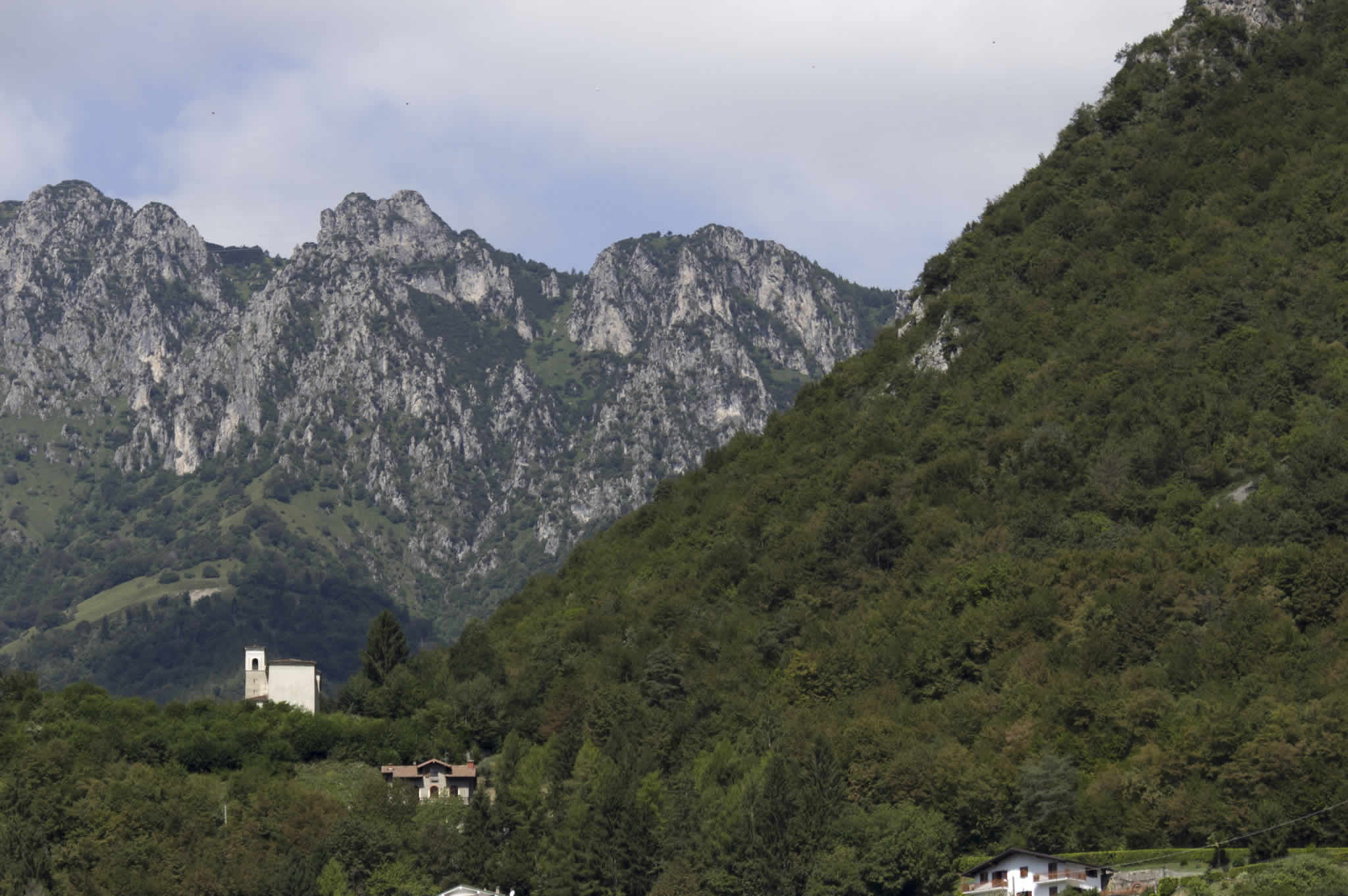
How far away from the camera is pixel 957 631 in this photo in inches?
4505

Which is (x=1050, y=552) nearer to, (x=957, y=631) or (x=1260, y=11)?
(x=957, y=631)

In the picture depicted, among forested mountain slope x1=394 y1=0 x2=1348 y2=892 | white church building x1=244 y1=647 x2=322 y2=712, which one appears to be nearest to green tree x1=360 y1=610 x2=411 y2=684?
white church building x1=244 y1=647 x2=322 y2=712

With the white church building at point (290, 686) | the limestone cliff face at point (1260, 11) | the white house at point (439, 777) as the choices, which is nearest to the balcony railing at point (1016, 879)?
the white house at point (439, 777)

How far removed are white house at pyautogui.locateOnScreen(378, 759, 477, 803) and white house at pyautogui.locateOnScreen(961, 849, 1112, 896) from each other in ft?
144

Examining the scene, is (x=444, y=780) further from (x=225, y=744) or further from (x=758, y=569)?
(x=758, y=569)

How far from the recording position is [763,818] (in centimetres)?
9788

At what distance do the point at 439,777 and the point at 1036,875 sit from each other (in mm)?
49131

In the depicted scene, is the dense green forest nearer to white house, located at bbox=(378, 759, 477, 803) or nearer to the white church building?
white house, located at bbox=(378, 759, 477, 803)

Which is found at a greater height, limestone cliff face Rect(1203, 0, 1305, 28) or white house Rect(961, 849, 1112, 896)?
limestone cliff face Rect(1203, 0, 1305, 28)

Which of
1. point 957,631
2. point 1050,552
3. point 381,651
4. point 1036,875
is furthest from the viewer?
point 381,651

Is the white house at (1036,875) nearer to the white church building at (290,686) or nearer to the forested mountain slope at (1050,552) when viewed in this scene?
the forested mountain slope at (1050,552)

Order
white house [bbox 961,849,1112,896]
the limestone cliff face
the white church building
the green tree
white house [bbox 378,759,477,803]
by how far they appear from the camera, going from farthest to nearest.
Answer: the limestone cliff face
the green tree
the white church building
white house [bbox 378,759,477,803]
white house [bbox 961,849,1112,896]

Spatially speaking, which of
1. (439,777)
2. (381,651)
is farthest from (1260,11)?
(439,777)

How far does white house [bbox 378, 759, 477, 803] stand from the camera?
126250 millimetres
